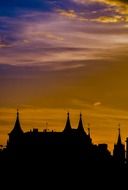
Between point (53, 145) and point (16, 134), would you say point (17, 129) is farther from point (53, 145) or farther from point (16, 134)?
point (53, 145)

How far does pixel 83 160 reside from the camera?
18088 cm

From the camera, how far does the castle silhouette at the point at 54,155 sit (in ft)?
573

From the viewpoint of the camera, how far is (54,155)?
178 meters

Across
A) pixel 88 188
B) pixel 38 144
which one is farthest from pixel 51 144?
pixel 88 188

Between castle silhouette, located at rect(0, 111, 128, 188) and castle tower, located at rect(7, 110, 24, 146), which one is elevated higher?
castle tower, located at rect(7, 110, 24, 146)

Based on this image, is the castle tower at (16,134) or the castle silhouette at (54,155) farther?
the castle tower at (16,134)

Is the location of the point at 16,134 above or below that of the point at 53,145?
above

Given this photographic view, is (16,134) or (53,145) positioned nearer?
(53,145)

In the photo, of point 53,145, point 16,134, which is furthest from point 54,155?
point 16,134

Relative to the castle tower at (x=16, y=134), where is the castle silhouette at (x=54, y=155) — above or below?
below

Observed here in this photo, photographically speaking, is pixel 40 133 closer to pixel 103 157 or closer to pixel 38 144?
pixel 38 144

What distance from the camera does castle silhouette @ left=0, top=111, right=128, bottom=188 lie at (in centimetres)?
17475

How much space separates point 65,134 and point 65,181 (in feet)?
31.8

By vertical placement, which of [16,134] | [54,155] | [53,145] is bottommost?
[54,155]
